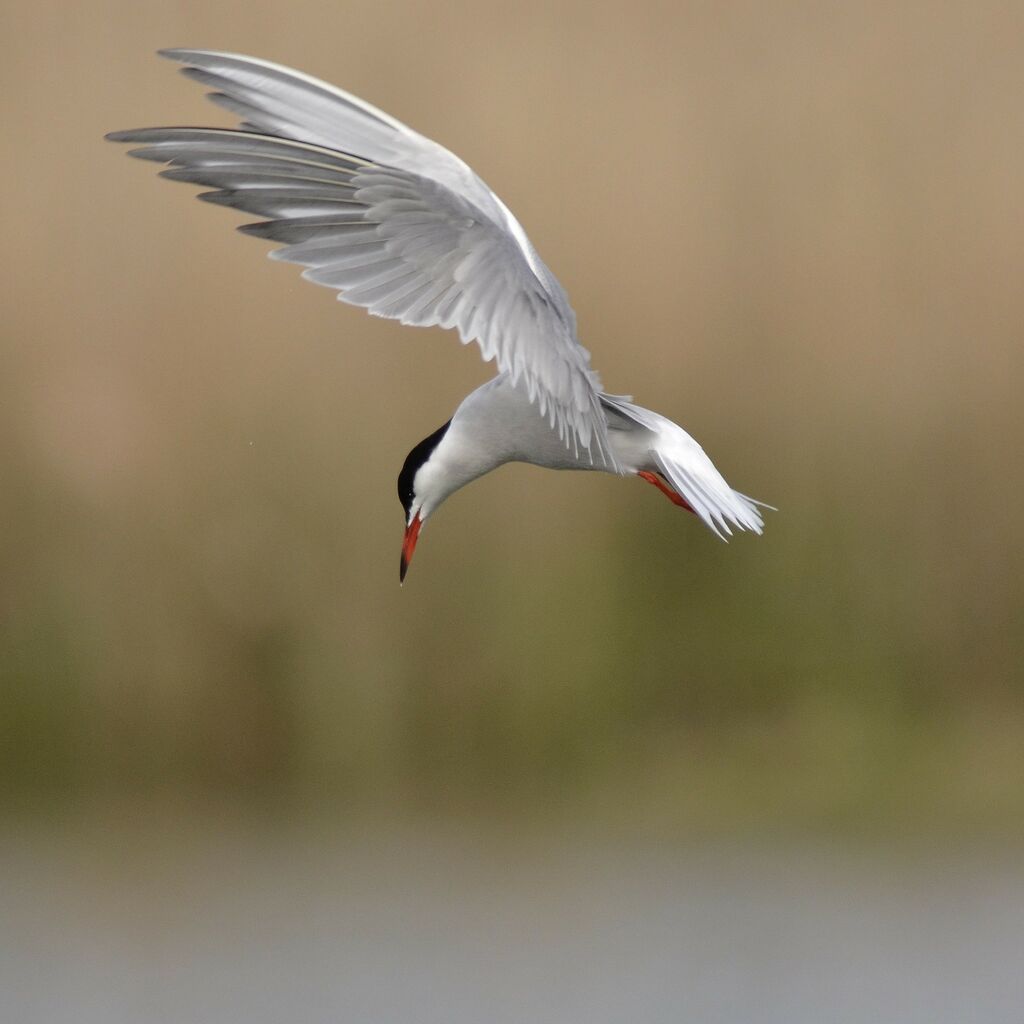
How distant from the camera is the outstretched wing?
3.15 meters

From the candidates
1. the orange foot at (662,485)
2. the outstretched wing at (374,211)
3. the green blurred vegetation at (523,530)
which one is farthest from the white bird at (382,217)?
the green blurred vegetation at (523,530)

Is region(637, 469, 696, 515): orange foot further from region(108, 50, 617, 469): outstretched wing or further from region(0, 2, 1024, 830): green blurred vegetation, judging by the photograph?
region(0, 2, 1024, 830): green blurred vegetation

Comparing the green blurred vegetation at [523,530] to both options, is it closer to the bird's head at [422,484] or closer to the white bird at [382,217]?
the bird's head at [422,484]

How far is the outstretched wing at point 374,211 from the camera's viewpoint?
124 inches

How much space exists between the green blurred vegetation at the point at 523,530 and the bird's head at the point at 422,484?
112cm

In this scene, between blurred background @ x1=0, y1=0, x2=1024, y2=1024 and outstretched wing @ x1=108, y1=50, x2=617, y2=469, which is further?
blurred background @ x1=0, y1=0, x2=1024, y2=1024

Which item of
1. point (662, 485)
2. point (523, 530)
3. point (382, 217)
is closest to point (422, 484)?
point (662, 485)

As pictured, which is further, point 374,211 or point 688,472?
point 688,472

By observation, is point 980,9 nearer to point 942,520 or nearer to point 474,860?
point 942,520

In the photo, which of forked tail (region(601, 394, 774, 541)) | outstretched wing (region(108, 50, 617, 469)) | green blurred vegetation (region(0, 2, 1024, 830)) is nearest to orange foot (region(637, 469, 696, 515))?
Result: forked tail (region(601, 394, 774, 541))

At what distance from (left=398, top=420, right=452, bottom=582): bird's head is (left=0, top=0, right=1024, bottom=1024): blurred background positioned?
1106 millimetres

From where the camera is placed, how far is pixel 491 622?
16.6 feet

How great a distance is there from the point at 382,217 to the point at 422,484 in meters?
0.69

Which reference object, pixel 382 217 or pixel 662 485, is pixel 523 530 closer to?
pixel 662 485
